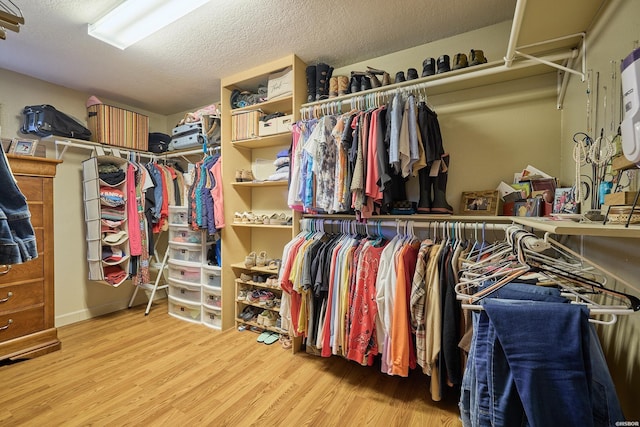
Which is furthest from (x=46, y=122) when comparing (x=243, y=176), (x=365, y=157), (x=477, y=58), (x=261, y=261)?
(x=477, y=58)

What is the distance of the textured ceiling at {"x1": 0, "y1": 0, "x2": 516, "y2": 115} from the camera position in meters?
1.63

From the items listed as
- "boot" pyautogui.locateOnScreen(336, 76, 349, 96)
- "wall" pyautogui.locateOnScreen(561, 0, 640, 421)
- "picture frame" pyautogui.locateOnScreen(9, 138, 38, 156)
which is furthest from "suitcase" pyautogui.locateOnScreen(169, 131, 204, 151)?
"wall" pyautogui.locateOnScreen(561, 0, 640, 421)

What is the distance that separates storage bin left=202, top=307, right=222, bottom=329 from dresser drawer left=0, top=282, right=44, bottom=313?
1.26 m

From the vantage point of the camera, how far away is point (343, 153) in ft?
5.80

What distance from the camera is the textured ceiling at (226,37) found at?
163 centimetres

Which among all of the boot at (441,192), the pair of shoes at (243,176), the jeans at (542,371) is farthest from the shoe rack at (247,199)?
the jeans at (542,371)

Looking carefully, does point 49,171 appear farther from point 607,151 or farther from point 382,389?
point 607,151

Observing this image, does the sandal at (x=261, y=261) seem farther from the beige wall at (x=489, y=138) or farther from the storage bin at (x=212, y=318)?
the beige wall at (x=489, y=138)

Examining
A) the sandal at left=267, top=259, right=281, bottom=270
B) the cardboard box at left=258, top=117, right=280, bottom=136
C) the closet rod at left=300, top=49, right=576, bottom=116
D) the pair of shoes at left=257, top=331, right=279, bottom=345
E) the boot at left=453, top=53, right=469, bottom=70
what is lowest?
the pair of shoes at left=257, top=331, right=279, bottom=345

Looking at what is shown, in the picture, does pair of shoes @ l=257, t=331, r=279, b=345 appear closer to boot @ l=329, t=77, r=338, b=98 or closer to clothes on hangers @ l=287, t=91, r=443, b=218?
clothes on hangers @ l=287, t=91, r=443, b=218

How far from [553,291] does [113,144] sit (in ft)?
12.0

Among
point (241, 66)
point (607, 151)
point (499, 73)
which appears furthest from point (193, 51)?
point (607, 151)

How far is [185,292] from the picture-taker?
2.83 meters

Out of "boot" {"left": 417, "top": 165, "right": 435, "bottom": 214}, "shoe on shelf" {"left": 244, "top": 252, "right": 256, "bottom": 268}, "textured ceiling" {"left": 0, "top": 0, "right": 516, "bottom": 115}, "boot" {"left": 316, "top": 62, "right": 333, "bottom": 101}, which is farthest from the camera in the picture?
"shoe on shelf" {"left": 244, "top": 252, "right": 256, "bottom": 268}
